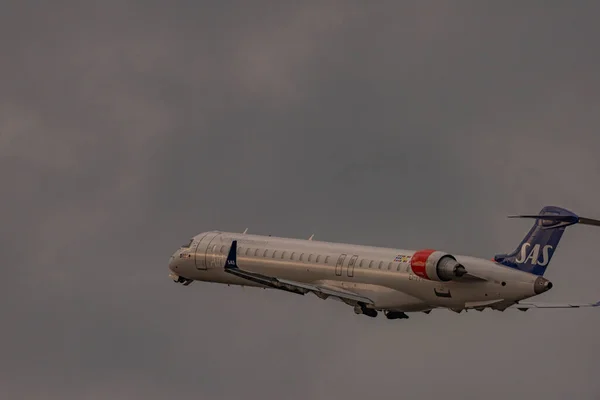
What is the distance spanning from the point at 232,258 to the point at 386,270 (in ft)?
33.5

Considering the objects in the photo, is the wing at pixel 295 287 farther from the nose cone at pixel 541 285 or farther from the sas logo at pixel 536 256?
the nose cone at pixel 541 285

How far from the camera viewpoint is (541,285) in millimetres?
148750

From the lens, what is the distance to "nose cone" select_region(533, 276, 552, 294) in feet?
488

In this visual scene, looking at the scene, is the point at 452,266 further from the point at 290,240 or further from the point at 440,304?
the point at 290,240

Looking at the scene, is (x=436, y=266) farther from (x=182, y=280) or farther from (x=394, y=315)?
(x=182, y=280)

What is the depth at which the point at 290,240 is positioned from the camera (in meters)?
163

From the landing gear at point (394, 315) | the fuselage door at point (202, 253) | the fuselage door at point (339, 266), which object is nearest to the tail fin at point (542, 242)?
the landing gear at point (394, 315)

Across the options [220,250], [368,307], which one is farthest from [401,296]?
[220,250]

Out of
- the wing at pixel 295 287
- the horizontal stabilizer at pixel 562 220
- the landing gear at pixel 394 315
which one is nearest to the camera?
the horizontal stabilizer at pixel 562 220

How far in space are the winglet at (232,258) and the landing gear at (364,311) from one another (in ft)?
25.2

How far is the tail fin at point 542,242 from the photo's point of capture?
149 m

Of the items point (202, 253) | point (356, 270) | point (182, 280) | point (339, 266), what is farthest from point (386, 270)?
point (182, 280)

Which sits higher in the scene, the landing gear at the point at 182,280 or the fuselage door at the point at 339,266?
the landing gear at the point at 182,280

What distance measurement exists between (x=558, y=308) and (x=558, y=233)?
714 cm
